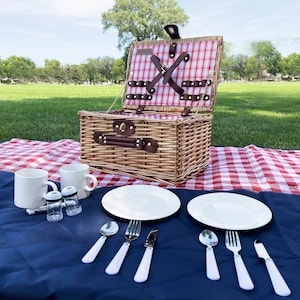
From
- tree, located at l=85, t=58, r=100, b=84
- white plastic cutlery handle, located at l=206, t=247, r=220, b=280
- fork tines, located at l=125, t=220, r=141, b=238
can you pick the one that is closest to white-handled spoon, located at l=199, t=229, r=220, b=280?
white plastic cutlery handle, located at l=206, t=247, r=220, b=280

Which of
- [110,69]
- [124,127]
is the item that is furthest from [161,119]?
[110,69]

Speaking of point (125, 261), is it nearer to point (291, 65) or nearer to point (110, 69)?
point (291, 65)

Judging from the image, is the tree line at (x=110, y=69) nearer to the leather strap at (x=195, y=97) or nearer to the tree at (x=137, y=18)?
the tree at (x=137, y=18)

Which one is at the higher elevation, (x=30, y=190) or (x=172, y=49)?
(x=172, y=49)

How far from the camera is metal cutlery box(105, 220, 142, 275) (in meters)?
0.48

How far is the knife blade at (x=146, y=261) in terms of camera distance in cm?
47

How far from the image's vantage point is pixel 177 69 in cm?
144

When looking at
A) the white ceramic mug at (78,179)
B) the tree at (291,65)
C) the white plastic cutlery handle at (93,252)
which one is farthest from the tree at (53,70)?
the white plastic cutlery handle at (93,252)

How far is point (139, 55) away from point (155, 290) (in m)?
1.25

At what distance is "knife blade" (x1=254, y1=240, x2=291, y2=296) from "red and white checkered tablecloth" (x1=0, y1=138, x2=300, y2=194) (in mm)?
388

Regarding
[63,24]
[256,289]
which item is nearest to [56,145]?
[256,289]

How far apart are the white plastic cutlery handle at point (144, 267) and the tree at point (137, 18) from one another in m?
17.5

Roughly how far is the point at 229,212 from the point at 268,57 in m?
22.0

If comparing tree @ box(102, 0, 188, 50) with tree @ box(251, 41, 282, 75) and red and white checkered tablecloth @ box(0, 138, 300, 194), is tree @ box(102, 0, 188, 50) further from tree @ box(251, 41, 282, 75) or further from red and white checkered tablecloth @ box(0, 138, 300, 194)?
red and white checkered tablecloth @ box(0, 138, 300, 194)
